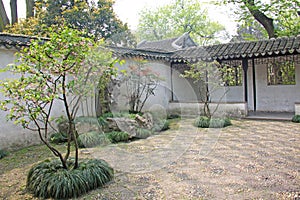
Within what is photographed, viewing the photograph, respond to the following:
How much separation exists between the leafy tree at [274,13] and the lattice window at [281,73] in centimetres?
344

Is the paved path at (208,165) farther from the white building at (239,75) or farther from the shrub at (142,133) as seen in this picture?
the white building at (239,75)

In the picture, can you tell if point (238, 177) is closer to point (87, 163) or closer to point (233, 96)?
point (87, 163)

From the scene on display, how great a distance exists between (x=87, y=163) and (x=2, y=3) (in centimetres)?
1437

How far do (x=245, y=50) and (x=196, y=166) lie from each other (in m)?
6.26

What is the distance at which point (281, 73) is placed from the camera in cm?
1062

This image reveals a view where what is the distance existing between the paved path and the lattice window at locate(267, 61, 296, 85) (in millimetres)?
3891

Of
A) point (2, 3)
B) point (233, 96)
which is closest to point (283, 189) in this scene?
point (233, 96)

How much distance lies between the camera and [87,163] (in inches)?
156

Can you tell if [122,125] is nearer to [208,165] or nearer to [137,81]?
[137,81]

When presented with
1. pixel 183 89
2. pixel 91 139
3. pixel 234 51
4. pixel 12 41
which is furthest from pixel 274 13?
pixel 12 41

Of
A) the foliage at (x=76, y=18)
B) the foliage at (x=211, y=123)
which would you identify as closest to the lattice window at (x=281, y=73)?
the foliage at (x=211, y=123)

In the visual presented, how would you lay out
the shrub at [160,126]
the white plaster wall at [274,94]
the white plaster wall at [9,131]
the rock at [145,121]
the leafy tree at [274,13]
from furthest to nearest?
the leafy tree at [274,13]
the white plaster wall at [274,94]
the shrub at [160,126]
the rock at [145,121]
the white plaster wall at [9,131]

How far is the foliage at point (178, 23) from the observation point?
30.6m

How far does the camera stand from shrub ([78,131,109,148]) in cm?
599
